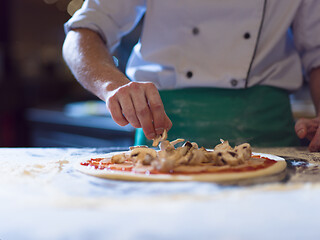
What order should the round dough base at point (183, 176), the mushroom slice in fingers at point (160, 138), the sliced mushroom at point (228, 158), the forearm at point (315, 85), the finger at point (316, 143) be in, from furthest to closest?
the forearm at point (315, 85) < the finger at point (316, 143) < the mushroom slice in fingers at point (160, 138) < the sliced mushroom at point (228, 158) < the round dough base at point (183, 176)

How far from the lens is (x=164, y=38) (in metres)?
1.44

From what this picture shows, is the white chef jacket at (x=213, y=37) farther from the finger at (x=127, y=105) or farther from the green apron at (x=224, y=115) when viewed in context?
the finger at (x=127, y=105)

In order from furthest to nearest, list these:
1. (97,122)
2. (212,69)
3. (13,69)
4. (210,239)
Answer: (13,69), (97,122), (212,69), (210,239)

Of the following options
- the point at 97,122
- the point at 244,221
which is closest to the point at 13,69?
the point at 97,122

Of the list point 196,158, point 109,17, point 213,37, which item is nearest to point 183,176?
point 196,158

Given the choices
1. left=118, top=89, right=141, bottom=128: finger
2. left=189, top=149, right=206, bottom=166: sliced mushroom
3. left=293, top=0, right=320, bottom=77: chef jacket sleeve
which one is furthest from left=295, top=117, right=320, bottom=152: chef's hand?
left=118, top=89, right=141, bottom=128: finger

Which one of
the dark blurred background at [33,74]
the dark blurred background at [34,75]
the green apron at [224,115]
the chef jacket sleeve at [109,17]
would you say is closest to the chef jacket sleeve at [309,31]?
the green apron at [224,115]

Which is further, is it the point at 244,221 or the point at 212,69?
the point at 212,69

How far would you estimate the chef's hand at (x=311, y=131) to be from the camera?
1.18 meters

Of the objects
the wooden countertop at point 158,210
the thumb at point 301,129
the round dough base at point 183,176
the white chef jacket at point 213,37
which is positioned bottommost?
the wooden countertop at point 158,210

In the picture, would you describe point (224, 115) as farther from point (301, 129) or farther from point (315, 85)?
point (315, 85)

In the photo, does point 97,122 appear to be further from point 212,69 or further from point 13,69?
point 13,69

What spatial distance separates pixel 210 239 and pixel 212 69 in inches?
37.3

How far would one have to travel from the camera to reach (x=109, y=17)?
56.5 inches
